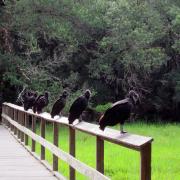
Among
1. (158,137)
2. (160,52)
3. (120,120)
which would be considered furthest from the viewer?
(160,52)

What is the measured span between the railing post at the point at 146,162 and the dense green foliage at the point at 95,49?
55.4ft

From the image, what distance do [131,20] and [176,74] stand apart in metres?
4.26

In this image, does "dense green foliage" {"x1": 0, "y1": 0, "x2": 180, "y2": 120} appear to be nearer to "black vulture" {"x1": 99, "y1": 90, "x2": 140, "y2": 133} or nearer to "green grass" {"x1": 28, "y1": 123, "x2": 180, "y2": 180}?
"green grass" {"x1": 28, "y1": 123, "x2": 180, "y2": 180}

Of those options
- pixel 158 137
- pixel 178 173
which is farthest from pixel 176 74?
pixel 178 173

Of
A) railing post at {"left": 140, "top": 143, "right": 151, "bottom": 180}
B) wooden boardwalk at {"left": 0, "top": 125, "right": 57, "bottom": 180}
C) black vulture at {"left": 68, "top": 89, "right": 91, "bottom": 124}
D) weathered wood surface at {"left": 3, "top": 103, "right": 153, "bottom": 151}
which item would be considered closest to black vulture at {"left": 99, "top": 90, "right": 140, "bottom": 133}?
weathered wood surface at {"left": 3, "top": 103, "right": 153, "bottom": 151}

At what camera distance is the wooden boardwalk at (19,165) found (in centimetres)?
869

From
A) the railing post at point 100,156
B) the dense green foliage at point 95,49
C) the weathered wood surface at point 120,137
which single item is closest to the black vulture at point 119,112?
the weathered wood surface at point 120,137

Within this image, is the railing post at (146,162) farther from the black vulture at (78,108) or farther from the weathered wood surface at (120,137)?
the black vulture at (78,108)

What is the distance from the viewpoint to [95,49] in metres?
28.0

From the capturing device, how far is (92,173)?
5.95 metres

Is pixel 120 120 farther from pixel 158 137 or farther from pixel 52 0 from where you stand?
pixel 52 0

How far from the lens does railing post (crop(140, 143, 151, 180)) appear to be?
4.48 m

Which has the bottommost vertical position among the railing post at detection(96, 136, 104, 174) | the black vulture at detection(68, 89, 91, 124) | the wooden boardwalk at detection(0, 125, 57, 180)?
the wooden boardwalk at detection(0, 125, 57, 180)

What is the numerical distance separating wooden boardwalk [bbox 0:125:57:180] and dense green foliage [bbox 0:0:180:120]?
915 centimetres
